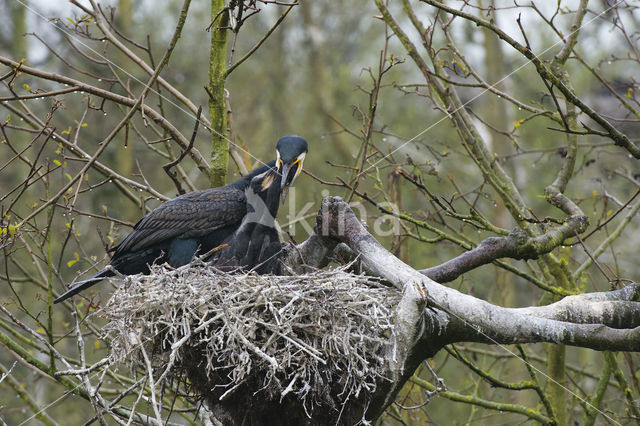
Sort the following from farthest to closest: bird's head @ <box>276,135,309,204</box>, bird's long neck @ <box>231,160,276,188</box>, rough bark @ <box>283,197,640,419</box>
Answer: bird's long neck @ <box>231,160,276,188</box> < bird's head @ <box>276,135,309,204</box> < rough bark @ <box>283,197,640,419</box>

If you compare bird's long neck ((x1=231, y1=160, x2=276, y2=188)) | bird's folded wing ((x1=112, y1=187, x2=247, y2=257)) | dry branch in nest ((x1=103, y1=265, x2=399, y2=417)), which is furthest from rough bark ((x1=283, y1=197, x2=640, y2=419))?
bird's long neck ((x1=231, y1=160, x2=276, y2=188))

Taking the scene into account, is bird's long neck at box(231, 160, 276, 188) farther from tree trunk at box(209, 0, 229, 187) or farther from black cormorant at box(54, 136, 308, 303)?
tree trunk at box(209, 0, 229, 187)

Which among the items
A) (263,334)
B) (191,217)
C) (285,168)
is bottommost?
(263,334)

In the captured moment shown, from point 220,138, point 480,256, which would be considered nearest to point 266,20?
point 220,138

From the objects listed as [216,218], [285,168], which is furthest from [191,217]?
[285,168]

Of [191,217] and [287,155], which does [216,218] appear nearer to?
[191,217]

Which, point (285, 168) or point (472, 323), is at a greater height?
point (285, 168)

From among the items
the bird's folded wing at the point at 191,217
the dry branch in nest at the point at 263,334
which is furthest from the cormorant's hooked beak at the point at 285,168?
the dry branch in nest at the point at 263,334

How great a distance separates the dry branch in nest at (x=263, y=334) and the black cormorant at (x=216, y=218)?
4.49ft

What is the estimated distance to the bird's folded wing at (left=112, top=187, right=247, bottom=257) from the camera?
16.2ft

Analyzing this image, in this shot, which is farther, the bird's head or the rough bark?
the bird's head

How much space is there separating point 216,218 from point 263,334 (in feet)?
6.15

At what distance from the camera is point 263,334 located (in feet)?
10.5

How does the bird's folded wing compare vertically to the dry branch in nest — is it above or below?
above
